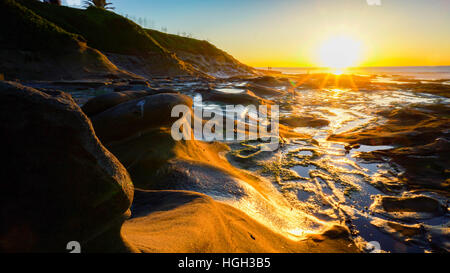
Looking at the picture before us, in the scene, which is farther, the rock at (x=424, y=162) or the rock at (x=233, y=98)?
the rock at (x=233, y=98)

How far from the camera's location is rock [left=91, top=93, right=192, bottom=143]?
4590 millimetres

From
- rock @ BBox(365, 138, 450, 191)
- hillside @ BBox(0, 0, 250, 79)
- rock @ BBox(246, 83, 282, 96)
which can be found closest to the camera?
rock @ BBox(365, 138, 450, 191)

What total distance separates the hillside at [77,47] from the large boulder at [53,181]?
17913 mm

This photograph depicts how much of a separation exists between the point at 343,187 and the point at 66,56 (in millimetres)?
20835

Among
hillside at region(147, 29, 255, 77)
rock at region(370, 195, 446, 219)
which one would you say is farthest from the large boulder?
hillside at region(147, 29, 255, 77)

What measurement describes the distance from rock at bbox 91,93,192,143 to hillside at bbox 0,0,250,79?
14.4 meters

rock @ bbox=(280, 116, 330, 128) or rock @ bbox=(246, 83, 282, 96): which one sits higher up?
rock @ bbox=(246, 83, 282, 96)

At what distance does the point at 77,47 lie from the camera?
1756 centimetres

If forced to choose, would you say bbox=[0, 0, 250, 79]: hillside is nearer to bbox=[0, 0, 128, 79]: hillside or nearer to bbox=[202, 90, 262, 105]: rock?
bbox=[0, 0, 128, 79]: hillside

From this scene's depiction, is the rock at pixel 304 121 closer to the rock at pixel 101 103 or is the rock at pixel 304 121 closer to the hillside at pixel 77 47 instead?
the rock at pixel 101 103

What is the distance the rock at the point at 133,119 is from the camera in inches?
181

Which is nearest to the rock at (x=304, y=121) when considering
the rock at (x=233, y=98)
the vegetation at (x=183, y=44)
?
the rock at (x=233, y=98)

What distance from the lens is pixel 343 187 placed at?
3783 millimetres
